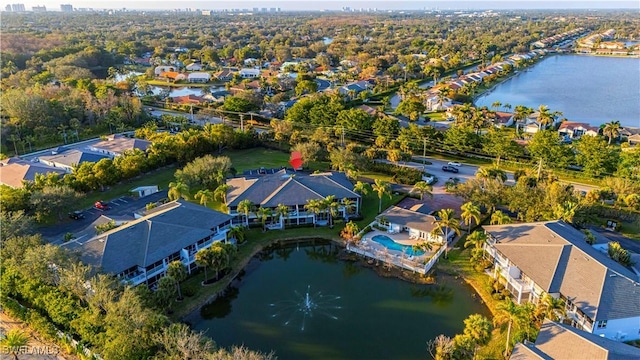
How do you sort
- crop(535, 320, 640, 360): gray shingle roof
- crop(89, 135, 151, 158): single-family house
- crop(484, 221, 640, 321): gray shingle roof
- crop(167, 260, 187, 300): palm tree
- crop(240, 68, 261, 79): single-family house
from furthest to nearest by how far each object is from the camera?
crop(240, 68, 261, 79): single-family house → crop(89, 135, 151, 158): single-family house → crop(167, 260, 187, 300): palm tree → crop(484, 221, 640, 321): gray shingle roof → crop(535, 320, 640, 360): gray shingle roof

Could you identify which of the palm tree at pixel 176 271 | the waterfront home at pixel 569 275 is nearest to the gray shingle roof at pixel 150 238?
the palm tree at pixel 176 271

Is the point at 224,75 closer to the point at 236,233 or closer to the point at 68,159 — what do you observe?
the point at 68,159

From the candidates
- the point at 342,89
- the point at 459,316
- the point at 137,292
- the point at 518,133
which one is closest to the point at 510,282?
the point at 459,316

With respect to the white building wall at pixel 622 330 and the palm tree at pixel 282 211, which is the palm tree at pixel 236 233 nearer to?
the palm tree at pixel 282 211

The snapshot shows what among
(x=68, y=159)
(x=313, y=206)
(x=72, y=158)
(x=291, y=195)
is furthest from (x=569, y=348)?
(x=68, y=159)

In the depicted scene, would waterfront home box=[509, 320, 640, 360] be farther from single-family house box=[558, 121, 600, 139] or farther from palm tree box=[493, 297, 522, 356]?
single-family house box=[558, 121, 600, 139]

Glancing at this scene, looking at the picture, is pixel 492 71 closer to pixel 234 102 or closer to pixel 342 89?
pixel 342 89

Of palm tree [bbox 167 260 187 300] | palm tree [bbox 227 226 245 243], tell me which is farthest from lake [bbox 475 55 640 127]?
palm tree [bbox 167 260 187 300]

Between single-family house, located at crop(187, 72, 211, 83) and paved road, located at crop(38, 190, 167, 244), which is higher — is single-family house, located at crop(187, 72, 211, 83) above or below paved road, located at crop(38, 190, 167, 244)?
above
